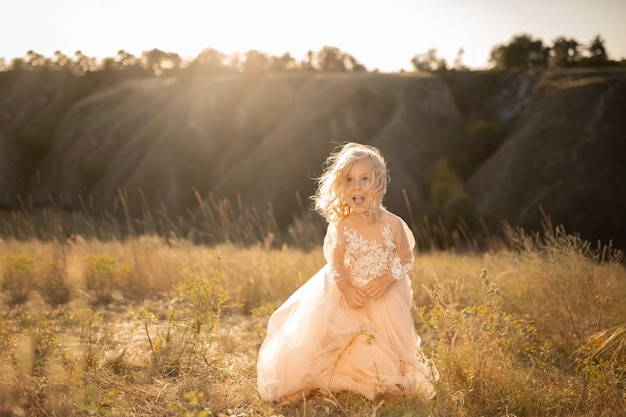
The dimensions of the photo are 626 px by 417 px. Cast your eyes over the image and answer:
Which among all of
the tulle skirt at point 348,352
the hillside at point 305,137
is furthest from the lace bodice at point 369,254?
the hillside at point 305,137

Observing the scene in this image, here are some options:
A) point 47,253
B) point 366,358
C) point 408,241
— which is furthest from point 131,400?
point 47,253

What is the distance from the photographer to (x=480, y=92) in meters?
48.1

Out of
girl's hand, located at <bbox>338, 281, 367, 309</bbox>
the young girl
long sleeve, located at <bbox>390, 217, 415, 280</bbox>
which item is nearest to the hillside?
long sleeve, located at <bbox>390, 217, 415, 280</bbox>

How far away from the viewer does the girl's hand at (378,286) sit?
3.27 m

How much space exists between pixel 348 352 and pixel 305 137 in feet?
125

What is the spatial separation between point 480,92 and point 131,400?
50213mm

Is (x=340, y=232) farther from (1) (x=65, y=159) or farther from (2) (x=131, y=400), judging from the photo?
(1) (x=65, y=159)

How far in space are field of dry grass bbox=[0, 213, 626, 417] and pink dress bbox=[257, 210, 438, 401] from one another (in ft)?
0.44

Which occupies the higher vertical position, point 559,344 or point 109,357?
point 109,357

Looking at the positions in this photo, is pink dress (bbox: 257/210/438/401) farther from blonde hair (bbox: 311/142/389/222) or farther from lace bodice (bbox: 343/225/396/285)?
blonde hair (bbox: 311/142/389/222)

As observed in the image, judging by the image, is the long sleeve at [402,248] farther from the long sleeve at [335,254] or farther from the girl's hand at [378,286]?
the long sleeve at [335,254]

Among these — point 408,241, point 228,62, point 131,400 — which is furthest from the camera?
point 228,62

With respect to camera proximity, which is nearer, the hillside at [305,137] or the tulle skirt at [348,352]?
the tulle skirt at [348,352]

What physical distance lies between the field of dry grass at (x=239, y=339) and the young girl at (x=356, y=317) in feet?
0.45
